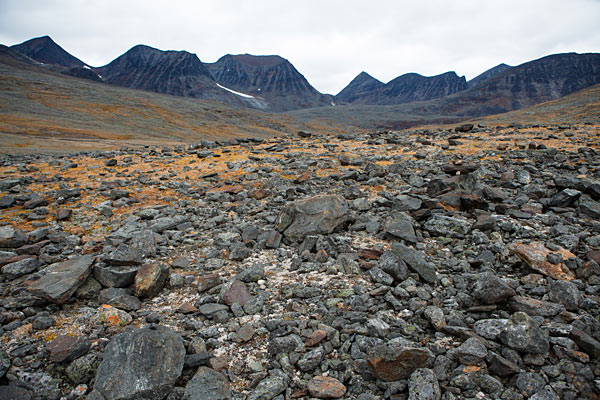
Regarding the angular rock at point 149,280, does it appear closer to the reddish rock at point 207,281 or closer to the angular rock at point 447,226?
the reddish rock at point 207,281

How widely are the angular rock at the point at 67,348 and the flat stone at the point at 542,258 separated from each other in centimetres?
622

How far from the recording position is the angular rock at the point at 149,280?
4.79m

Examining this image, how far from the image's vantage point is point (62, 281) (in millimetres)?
4660

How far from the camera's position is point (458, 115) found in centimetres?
15338

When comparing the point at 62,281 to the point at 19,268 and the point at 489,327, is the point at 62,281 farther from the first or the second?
the point at 489,327

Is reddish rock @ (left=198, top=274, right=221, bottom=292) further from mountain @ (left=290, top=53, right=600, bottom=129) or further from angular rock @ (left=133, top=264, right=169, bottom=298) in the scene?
mountain @ (left=290, top=53, right=600, bottom=129)

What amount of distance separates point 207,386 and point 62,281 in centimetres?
316

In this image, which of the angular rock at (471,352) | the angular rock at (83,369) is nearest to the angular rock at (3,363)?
the angular rock at (83,369)

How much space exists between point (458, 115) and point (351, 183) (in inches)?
6605

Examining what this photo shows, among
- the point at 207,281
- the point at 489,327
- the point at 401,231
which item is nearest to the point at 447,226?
the point at 401,231

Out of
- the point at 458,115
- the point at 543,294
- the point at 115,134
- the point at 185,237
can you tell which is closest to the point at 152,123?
the point at 115,134

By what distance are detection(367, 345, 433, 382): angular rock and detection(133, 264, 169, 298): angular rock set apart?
3517mm

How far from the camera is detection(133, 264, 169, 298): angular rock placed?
15.7ft

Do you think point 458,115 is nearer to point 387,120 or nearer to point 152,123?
point 387,120
